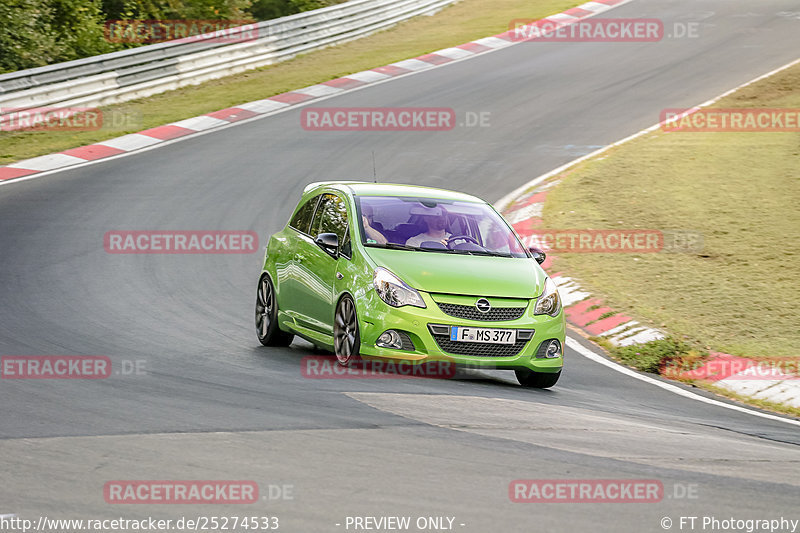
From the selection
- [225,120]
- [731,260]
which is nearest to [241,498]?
[731,260]

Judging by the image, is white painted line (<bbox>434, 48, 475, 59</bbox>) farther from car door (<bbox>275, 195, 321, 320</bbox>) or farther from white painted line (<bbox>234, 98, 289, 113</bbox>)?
car door (<bbox>275, 195, 321, 320</bbox>)

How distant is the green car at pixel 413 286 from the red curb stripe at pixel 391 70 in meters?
18.0

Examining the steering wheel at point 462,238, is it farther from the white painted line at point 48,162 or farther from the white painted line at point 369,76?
the white painted line at point 369,76

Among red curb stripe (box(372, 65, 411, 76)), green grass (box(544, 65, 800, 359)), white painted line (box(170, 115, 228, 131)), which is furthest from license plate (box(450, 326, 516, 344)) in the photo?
red curb stripe (box(372, 65, 411, 76))

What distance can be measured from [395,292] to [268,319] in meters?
2.32

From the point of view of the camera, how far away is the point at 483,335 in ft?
31.8

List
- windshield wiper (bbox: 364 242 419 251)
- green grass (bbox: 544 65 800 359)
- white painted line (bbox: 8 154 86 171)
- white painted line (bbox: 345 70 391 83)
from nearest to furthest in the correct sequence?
windshield wiper (bbox: 364 242 419 251), green grass (bbox: 544 65 800 359), white painted line (bbox: 8 154 86 171), white painted line (bbox: 345 70 391 83)

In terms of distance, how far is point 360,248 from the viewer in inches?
404

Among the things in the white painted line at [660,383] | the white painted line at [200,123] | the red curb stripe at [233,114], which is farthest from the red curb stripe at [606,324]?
the red curb stripe at [233,114]

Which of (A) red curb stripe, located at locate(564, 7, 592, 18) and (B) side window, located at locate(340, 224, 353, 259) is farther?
(A) red curb stripe, located at locate(564, 7, 592, 18)

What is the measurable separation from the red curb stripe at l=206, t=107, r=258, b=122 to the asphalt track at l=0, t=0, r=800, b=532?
10.7ft

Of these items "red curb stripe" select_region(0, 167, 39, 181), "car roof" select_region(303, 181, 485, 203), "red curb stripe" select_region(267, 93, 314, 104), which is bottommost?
"red curb stripe" select_region(0, 167, 39, 181)

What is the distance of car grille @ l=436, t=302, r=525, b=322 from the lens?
31.8 feet

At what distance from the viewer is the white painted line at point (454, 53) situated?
104 feet
